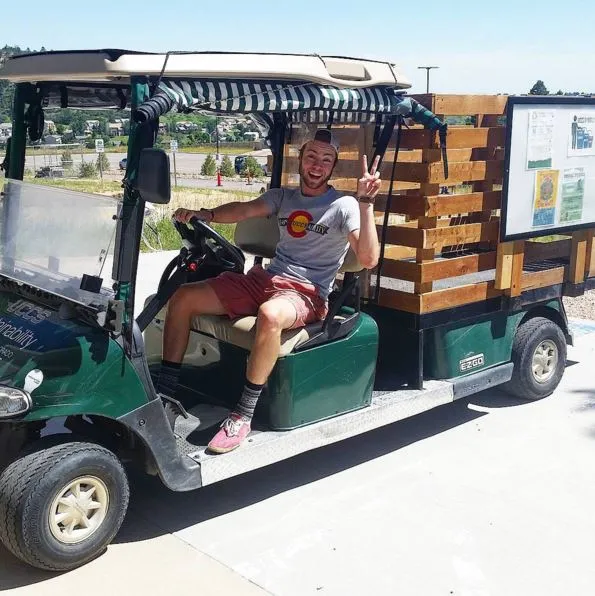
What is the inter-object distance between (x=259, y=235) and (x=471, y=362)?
141 centimetres

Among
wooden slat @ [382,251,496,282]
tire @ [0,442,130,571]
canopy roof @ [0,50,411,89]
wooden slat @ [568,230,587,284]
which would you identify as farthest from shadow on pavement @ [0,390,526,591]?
canopy roof @ [0,50,411,89]

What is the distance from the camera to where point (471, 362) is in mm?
4824

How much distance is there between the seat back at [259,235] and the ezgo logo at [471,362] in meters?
1.23

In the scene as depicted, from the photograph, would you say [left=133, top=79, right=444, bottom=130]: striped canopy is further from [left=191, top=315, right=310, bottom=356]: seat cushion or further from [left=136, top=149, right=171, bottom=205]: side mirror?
[left=191, top=315, right=310, bottom=356]: seat cushion

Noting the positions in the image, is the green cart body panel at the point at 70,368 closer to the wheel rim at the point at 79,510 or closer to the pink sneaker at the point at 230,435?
the wheel rim at the point at 79,510

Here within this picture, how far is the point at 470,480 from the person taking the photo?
13.9ft

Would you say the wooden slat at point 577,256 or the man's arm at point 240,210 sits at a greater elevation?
the man's arm at point 240,210

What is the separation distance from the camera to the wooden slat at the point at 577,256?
17.4ft

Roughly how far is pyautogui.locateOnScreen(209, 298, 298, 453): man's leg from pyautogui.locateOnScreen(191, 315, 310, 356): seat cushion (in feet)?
0.28

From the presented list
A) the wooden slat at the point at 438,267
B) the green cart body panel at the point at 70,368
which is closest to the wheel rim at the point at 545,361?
the wooden slat at the point at 438,267

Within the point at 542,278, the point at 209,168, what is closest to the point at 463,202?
the point at 542,278

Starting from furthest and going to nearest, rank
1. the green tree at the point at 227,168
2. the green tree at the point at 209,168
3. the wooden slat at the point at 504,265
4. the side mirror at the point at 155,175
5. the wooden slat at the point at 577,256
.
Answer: the green tree at the point at 227,168 < the green tree at the point at 209,168 < the wooden slat at the point at 577,256 < the wooden slat at the point at 504,265 < the side mirror at the point at 155,175

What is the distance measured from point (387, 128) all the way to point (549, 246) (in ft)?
5.12

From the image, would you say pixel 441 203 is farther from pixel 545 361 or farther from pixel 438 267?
pixel 545 361
